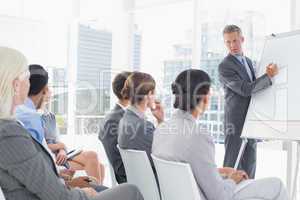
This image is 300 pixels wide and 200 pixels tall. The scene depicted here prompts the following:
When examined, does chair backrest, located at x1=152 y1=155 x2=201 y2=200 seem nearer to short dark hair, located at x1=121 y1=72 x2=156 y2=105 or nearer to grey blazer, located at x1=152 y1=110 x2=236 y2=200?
grey blazer, located at x1=152 y1=110 x2=236 y2=200

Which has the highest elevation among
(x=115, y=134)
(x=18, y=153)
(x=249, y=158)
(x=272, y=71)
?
(x=272, y=71)

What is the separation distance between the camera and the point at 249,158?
3.51 metres

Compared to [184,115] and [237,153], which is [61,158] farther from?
[237,153]

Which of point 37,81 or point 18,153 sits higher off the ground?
point 37,81

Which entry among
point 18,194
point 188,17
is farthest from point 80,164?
point 188,17

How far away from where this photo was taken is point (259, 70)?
3.43 meters

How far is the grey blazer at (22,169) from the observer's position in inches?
56.6

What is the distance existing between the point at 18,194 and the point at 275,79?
234 centimetres

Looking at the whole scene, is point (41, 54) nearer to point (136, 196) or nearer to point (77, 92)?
point (77, 92)

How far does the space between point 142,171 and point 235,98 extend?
1.46 metres

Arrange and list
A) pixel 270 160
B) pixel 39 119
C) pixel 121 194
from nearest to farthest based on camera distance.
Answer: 1. pixel 121 194
2. pixel 39 119
3. pixel 270 160

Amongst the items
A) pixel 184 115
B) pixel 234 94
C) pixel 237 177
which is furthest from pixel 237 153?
pixel 184 115

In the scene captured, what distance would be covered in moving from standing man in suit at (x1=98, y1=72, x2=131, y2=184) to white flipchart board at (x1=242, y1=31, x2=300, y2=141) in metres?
1.08

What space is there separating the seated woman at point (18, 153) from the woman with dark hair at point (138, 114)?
945 mm
